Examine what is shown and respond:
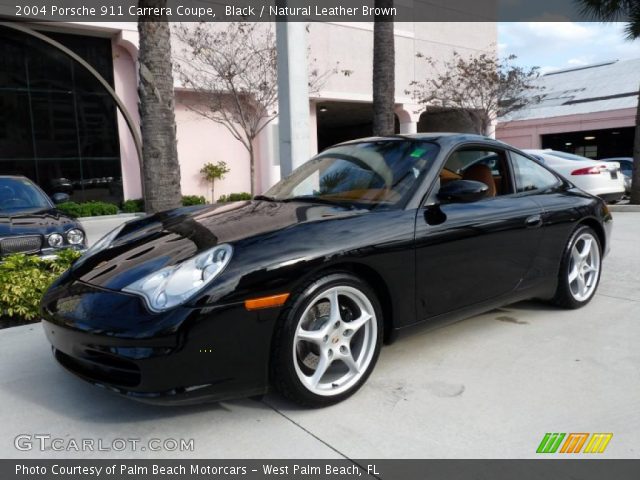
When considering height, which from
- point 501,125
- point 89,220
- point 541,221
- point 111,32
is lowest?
point 89,220

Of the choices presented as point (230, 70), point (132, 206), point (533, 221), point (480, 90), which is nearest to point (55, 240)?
point (533, 221)

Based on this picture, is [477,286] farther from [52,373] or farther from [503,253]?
[52,373]

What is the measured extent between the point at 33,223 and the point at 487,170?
4.46 metres

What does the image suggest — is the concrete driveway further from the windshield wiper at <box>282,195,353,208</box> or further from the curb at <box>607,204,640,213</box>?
the curb at <box>607,204,640,213</box>

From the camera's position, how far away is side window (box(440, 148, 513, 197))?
382 centimetres

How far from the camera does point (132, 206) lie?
16.5 metres

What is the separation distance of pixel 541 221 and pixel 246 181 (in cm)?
1653

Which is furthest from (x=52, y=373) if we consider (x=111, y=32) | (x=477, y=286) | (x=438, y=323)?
(x=111, y=32)

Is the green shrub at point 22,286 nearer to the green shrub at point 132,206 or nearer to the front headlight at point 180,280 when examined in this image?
the front headlight at point 180,280

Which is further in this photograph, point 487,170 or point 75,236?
point 75,236

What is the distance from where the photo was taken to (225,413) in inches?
106

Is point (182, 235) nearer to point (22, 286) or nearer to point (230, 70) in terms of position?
point (22, 286)

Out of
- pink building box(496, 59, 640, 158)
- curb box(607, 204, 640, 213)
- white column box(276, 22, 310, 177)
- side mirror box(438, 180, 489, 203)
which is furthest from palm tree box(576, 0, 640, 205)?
pink building box(496, 59, 640, 158)

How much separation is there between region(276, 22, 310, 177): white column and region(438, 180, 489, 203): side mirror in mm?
2820
